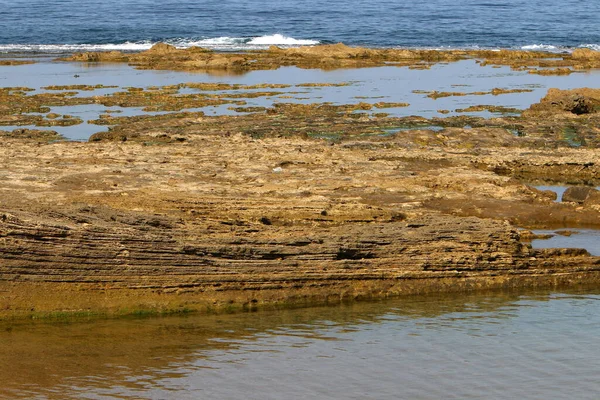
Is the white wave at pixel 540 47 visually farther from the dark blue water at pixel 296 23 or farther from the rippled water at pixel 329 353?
the rippled water at pixel 329 353

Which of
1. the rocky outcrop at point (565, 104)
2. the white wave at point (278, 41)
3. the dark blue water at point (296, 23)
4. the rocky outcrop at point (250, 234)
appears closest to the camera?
the rocky outcrop at point (250, 234)

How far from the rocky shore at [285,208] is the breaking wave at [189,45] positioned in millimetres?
31037

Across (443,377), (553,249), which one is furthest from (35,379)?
(553,249)

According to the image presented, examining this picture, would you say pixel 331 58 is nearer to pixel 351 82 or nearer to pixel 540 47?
pixel 351 82

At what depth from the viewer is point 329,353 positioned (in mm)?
14078

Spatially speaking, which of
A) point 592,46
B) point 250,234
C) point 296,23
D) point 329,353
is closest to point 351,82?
point 592,46

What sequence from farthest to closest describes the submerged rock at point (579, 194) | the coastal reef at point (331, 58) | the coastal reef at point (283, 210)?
the coastal reef at point (331, 58) → the submerged rock at point (579, 194) → the coastal reef at point (283, 210)

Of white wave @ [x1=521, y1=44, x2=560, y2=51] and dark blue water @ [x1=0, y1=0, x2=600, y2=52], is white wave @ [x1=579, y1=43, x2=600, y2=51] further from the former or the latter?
white wave @ [x1=521, y1=44, x2=560, y2=51]

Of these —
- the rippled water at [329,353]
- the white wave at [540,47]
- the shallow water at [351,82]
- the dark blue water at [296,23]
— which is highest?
the dark blue water at [296,23]

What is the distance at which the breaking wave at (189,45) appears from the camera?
65.0 m

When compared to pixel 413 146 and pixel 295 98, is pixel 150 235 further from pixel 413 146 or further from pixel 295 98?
pixel 295 98

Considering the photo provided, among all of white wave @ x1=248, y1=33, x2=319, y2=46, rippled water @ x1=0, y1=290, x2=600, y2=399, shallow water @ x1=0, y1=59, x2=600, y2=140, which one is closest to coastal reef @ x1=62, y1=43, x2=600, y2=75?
shallow water @ x1=0, y1=59, x2=600, y2=140

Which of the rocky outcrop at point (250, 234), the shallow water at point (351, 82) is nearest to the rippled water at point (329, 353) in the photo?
the rocky outcrop at point (250, 234)

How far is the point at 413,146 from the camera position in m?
28.6
